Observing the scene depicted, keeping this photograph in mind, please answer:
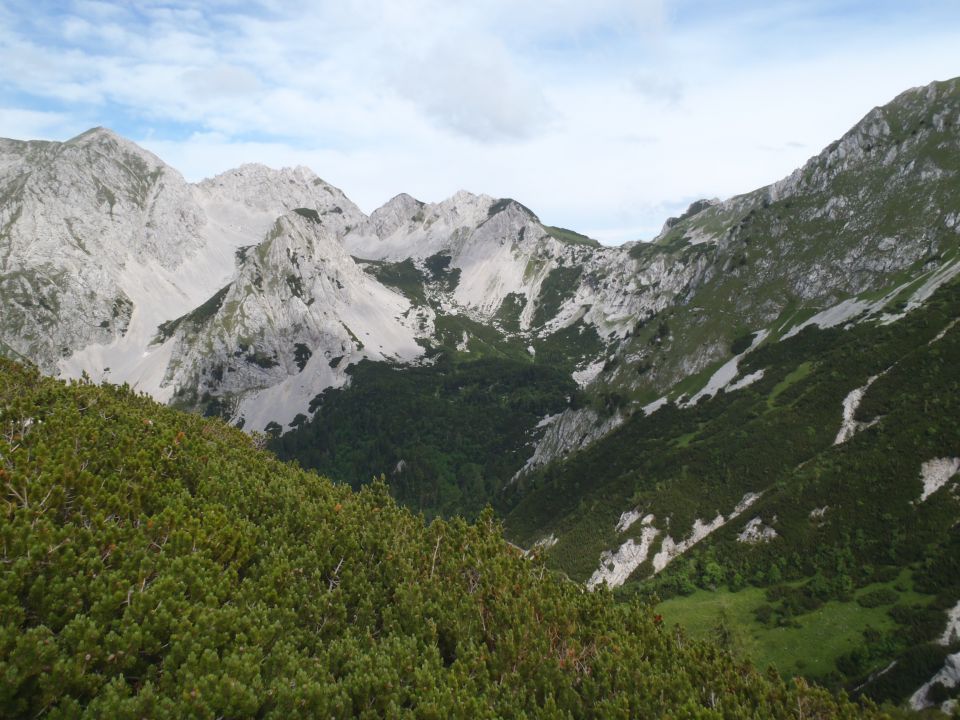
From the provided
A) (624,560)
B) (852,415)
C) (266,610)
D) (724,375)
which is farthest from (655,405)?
(266,610)

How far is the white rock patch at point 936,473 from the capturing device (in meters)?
74.9

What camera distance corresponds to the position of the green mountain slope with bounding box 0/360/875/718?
17484 millimetres

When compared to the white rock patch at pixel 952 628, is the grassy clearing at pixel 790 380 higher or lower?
higher

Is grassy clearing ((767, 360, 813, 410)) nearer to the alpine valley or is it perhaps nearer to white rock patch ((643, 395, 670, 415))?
the alpine valley

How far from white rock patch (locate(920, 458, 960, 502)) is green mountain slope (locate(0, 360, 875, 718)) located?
212ft

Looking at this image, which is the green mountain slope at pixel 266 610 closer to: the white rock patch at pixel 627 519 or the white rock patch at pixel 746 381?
the white rock patch at pixel 627 519

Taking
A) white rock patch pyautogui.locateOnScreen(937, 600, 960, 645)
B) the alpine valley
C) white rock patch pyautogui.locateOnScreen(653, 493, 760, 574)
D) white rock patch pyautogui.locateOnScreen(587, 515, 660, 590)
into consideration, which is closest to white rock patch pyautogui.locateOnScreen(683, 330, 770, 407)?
the alpine valley

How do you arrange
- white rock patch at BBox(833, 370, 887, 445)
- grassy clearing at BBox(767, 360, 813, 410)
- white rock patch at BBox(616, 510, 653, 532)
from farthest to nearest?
grassy clearing at BBox(767, 360, 813, 410), white rock patch at BBox(616, 510, 653, 532), white rock patch at BBox(833, 370, 887, 445)

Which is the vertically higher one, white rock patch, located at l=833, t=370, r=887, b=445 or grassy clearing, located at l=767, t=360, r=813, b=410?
grassy clearing, located at l=767, t=360, r=813, b=410

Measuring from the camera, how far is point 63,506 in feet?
76.2

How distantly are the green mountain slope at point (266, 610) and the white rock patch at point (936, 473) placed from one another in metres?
64.5

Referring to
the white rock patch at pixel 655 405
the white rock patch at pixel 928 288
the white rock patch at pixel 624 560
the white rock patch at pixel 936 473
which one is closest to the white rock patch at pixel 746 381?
the white rock patch at pixel 655 405

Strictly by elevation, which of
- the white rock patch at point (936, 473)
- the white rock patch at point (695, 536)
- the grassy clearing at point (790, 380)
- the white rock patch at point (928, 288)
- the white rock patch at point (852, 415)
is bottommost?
the white rock patch at point (695, 536)

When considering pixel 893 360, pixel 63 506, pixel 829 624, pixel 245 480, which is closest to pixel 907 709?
pixel 829 624
